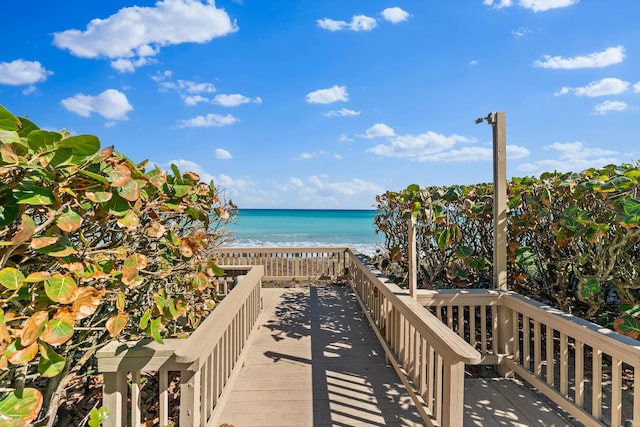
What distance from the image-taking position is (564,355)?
1.96 metres

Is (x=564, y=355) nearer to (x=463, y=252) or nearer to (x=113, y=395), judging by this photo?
(x=463, y=252)

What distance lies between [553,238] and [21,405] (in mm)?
3337

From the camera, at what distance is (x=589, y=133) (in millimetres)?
6879

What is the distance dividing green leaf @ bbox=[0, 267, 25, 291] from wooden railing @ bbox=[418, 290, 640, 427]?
7.90 feet

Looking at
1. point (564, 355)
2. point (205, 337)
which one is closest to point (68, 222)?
point (205, 337)

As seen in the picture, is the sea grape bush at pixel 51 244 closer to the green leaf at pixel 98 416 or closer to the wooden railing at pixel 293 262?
the green leaf at pixel 98 416

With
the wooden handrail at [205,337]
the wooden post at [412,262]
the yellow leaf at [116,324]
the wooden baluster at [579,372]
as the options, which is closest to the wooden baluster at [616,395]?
the wooden baluster at [579,372]

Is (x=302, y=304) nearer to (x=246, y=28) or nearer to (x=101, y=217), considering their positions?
(x=101, y=217)

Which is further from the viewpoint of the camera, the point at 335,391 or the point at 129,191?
the point at 335,391

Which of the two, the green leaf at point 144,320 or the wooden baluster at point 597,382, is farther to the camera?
the wooden baluster at point 597,382

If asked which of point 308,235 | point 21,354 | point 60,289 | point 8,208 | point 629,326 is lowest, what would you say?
point 308,235

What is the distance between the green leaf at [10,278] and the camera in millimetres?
809

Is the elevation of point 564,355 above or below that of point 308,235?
above

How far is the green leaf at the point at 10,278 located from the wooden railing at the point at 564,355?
2408 mm
